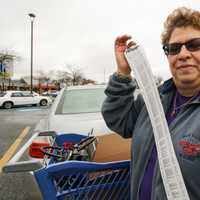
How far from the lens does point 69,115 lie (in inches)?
157

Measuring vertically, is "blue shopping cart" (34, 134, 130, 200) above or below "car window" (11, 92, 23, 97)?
above

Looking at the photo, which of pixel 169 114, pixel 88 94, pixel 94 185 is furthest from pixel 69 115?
pixel 169 114

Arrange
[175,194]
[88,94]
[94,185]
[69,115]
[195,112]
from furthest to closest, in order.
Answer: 1. [88,94]
2. [69,115]
3. [94,185]
4. [195,112]
5. [175,194]

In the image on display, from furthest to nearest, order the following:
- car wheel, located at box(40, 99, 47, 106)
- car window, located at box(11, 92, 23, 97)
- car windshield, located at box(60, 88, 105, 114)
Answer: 1. car wheel, located at box(40, 99, 47, 106)
2. car window, located at box(11, 92, 23, 97)
3. car windshield, located at box(60, 88, 105, 114)

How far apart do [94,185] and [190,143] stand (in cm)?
62

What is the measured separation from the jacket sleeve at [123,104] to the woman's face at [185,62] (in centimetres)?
29

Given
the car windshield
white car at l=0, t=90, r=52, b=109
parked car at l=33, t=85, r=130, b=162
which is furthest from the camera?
white car at l=0, t=90, r=52, b=109

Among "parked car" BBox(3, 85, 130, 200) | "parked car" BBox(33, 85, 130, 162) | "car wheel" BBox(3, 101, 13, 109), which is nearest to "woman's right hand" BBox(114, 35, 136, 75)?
"parked car" BBox(3, 85, 130, 200)

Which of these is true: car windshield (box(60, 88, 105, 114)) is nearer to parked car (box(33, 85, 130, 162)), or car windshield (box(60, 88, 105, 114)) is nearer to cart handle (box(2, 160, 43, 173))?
parked car (box(33, 85, 130, 162))

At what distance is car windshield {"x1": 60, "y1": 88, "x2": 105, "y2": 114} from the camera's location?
436cm

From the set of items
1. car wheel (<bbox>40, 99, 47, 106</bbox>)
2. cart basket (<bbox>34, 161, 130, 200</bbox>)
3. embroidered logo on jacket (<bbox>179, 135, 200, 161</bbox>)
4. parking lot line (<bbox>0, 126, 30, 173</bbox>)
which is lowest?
car wheel (<bbox>40, 99, 47, 106</bbox>)

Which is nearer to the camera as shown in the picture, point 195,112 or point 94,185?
point 195,112

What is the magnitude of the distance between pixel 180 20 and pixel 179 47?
0.52 feet

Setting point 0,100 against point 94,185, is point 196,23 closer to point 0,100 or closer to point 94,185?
point 94,185
